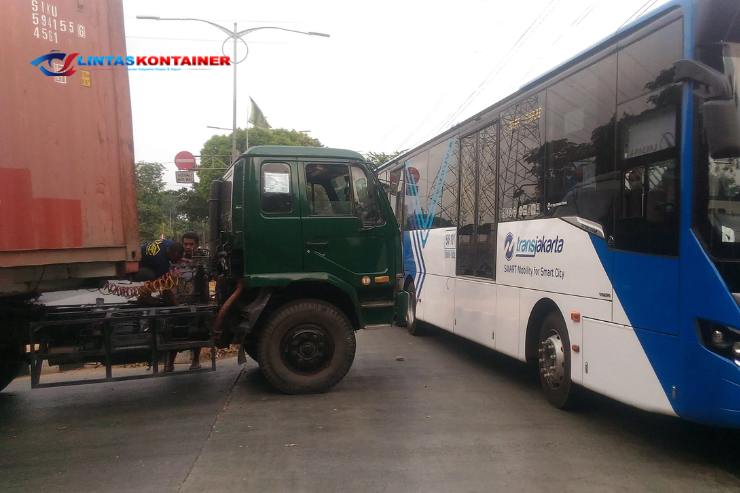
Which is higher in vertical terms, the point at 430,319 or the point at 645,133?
the point at 645,133

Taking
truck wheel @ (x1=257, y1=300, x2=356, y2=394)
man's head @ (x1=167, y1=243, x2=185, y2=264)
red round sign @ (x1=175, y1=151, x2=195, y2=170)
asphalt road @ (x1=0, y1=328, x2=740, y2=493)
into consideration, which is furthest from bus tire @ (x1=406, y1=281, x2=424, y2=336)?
red round sign @ (x1=175, y1=151, x2=195, y2=170)

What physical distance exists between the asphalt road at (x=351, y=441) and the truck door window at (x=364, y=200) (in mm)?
2074

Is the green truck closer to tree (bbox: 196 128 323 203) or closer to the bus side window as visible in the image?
the bus side window

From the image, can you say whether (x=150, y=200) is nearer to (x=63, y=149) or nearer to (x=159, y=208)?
(x=159, y=208)

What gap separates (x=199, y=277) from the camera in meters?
7.21

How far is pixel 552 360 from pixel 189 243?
4737mm

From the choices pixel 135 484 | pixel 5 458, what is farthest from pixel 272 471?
pixel 5 458

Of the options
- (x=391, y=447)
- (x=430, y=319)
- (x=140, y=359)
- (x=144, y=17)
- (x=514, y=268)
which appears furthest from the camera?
(x=144, y=17)

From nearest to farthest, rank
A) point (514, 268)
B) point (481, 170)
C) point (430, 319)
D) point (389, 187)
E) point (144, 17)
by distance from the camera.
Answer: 1. point (514, 268)
2. point (389, 187)
3. point (481, 170)
4. point (430, 319)
5. point (144, 17)

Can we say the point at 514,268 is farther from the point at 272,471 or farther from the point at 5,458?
the point at 5,458

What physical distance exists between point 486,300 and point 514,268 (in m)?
0.93

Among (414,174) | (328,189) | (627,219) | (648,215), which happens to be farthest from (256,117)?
(648,215)

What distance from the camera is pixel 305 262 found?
651cm

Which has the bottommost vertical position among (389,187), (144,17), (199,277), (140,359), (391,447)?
(391,447)
